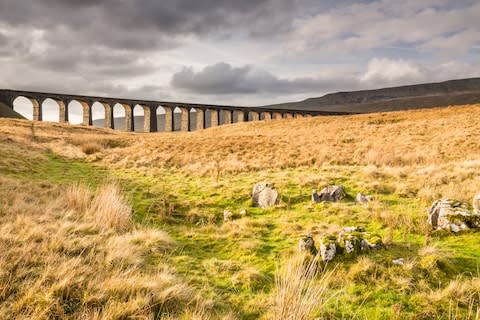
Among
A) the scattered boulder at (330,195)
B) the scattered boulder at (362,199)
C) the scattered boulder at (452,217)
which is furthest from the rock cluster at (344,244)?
the scattered boulder at (330,195)

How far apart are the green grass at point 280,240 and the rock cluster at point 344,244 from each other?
0.43 feet

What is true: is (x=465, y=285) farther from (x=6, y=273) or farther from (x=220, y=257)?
(x=6, y=273)

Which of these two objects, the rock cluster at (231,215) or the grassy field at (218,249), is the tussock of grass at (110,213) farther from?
the rock cluster at (231,215)

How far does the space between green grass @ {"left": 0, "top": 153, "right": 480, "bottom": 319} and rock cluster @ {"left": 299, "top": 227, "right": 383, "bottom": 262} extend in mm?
131

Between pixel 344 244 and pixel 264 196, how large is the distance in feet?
12.7

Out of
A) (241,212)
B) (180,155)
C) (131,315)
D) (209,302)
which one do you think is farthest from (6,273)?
(180,155)

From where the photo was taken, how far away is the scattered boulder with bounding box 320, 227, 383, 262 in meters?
5.09

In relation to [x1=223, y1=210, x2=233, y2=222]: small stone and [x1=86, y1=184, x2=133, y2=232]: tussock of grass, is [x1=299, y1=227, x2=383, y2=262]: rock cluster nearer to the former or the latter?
[x1=223, y1=210, x2=233, y2=222]: small stone

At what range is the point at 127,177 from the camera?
12.9 m

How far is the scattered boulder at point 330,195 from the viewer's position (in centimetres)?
884

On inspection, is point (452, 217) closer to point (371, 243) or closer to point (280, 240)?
point (371, 243)

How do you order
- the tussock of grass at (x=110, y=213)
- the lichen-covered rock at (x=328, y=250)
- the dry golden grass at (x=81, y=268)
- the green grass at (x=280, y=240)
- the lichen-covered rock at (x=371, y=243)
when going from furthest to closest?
the tussock of grass at (x=110, y=213), the lichen-covered rock at (x=371, y=243), the lichen-covered rock at (x=328, y=250), the green grass at (x=280, y=240), the dry golden grass at (x=81, y=268)

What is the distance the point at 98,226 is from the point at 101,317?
3138 mm

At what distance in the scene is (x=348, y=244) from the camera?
17.1ft
